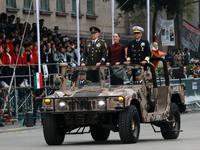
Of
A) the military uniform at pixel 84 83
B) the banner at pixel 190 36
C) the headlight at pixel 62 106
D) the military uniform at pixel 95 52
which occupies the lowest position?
the headlight at pixel 62 106

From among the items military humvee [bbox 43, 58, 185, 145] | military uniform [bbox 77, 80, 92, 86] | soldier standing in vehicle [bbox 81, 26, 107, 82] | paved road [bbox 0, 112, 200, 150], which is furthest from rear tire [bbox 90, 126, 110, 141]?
soldier standing in vehicle [bbox 81, 26, 107, 82]

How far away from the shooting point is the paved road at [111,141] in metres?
10.8

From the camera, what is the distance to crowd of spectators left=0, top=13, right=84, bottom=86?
2130 cm

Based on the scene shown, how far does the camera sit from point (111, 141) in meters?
12.6

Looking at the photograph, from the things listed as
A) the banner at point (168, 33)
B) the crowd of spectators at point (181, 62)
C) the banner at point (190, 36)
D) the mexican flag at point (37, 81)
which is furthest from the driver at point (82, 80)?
the banner at point (190, 36)

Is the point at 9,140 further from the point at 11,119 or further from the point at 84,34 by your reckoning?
the point at 84,34

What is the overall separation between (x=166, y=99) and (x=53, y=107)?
275 cm

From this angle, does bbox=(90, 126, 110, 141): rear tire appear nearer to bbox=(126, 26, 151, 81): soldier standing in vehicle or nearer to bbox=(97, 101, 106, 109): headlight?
bbox=(126, 26, 151, 81): soldier standing in vehicle

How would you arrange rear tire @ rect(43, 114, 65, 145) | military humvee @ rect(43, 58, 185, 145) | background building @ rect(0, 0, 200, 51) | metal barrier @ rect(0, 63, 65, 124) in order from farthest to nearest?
background building @ rect(0, 0, 200, 51) < metal barrier @ rect(0, 63, 65, 124) < rear tire @ rect(43, 114, 65, 145) < military humvee @ rect(43, 58, 185, 145)

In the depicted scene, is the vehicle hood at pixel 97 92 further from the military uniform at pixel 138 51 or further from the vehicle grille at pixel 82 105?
the military uniform at pixel 138 51

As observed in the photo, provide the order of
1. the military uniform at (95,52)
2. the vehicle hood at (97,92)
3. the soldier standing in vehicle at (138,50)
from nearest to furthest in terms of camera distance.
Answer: the vehicle hood at (97,92)
the soldier standing in vehicle at (138,50)
the military uniform at (95,52)

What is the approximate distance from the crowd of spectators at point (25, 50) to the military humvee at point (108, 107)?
27.6 ft

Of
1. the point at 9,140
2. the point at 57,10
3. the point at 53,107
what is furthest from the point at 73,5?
the point at 53,107

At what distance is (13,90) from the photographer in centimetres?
1927
